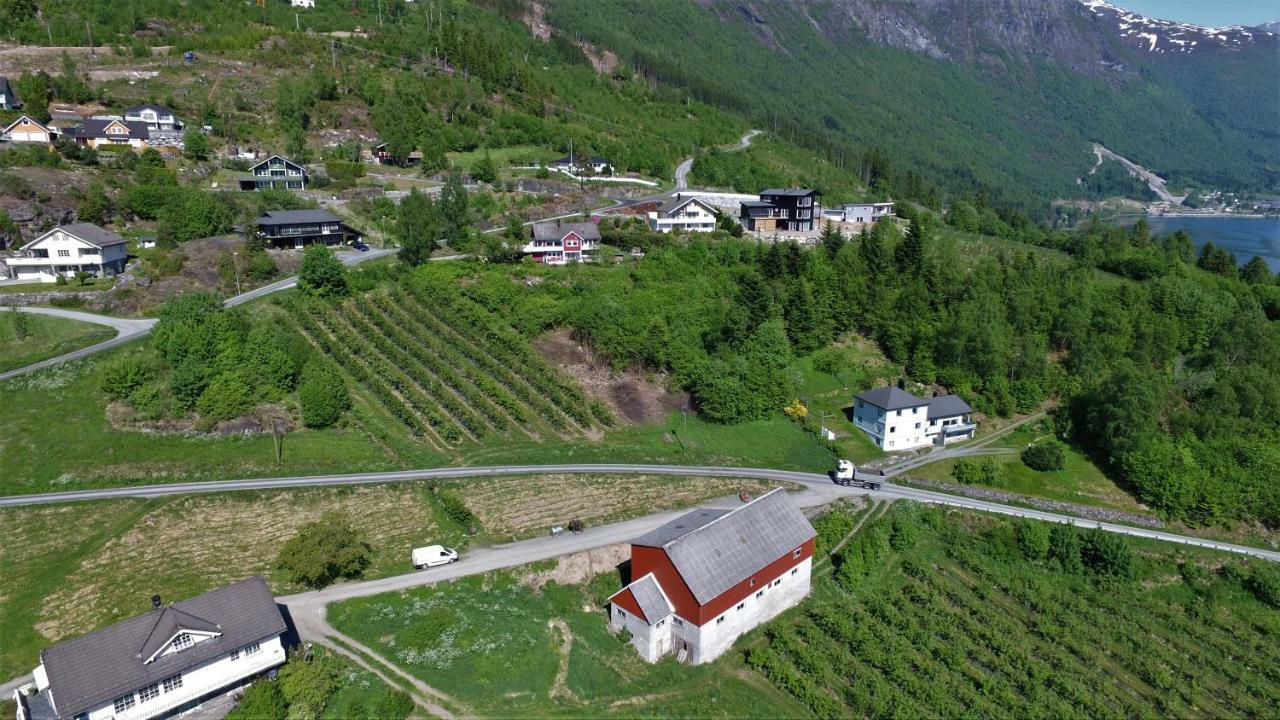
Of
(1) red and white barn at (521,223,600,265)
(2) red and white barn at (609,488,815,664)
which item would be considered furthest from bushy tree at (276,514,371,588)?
(1) red and white barn at (521,223,600,265)

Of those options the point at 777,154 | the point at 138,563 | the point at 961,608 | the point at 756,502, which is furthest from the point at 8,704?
the point at 777,154

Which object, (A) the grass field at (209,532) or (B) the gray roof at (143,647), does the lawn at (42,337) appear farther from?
(B) the gray roof at (143,647)

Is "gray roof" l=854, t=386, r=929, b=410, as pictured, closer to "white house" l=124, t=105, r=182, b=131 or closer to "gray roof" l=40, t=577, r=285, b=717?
"gray roof" l=40, t=577, r=285, b=717

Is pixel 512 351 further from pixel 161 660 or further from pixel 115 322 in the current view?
pixel 161 660

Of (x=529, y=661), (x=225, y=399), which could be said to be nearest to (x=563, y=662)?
(x=529, y=661)

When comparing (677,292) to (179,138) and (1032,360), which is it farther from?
(179,138)

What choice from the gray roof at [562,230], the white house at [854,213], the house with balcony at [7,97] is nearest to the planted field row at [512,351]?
the gray roof at [562,230]
